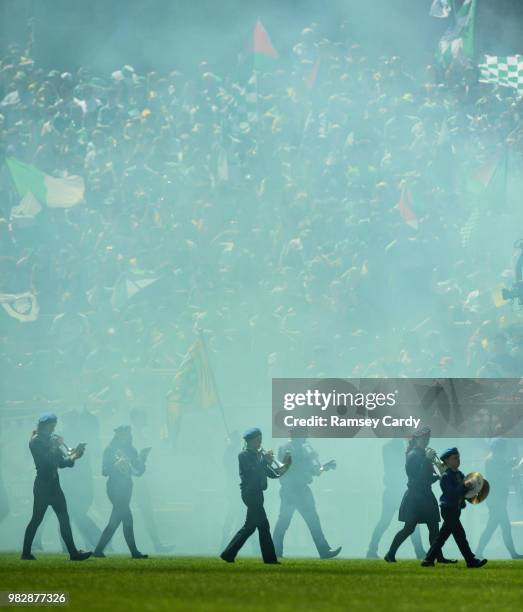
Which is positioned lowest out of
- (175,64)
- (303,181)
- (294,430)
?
(294,430)

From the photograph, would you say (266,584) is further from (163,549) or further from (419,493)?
(163,549)

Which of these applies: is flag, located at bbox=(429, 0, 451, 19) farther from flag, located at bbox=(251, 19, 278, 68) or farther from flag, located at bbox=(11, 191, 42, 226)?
flag, located at bbox=(11, 191, 42, 226)

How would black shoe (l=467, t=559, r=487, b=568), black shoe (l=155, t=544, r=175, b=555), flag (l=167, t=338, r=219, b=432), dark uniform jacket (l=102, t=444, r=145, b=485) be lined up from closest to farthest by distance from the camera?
black shoe (l=467, t=559, r=487, b=568)
dark uniform jacket (l=102, t=444, r=145, b=485)
black shoe (l=155, t=544, r=175, b=555)
flag (l=167, t=338, r=219, b=432)

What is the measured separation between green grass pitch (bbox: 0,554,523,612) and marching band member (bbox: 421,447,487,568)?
159mm

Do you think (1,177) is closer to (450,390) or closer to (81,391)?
(81,391)

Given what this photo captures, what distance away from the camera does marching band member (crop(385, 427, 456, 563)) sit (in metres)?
14.0

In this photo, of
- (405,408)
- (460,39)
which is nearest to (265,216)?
(460,39)

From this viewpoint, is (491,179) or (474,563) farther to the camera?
(491,179)

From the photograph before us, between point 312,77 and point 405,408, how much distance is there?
37.5ft

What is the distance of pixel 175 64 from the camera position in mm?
34094

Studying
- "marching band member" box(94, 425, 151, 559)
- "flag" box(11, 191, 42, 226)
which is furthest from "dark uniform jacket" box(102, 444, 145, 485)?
"flag" box(11, 191, 42, 226)

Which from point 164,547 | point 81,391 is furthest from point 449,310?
point 164,547

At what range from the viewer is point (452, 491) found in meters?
13.4

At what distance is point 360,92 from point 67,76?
21.1 ft
